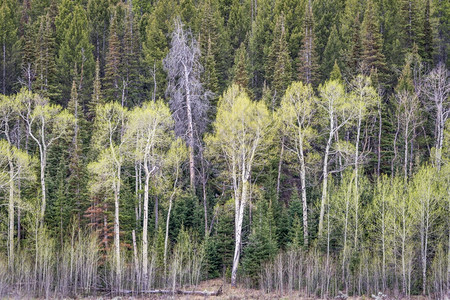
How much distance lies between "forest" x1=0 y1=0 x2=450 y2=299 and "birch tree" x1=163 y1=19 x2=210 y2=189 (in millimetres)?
139

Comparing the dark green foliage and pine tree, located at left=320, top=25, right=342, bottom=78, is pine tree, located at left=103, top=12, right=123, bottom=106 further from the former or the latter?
the dark green foliage

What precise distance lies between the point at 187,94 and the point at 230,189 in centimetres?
811

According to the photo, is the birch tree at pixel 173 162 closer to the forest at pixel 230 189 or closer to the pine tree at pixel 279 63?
the forest at pixel 230 189

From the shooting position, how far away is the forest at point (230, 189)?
29.1 meters

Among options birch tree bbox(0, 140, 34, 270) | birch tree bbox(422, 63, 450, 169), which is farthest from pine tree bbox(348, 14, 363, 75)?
birch tree bbox(0, 140, 34, 270)

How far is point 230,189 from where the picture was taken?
1382 inches

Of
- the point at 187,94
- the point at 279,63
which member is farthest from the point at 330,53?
the point at 187,94

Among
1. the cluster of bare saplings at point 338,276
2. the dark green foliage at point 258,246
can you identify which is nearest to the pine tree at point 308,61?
the dark green foliage at point 258,246

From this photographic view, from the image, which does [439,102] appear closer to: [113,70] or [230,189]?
[230,189]

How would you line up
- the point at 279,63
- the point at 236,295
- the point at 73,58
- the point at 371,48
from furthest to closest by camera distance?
the point at 73,58, the point at 371,48, the point at 279,63, the point at 236,295

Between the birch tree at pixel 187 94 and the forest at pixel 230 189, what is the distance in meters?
0.14

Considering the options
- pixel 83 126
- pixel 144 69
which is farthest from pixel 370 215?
pixel 144 69

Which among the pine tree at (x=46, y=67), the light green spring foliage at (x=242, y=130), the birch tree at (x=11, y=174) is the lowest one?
the birch tree at (x=11, y=174)

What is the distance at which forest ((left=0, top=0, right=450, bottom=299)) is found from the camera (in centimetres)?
2906
